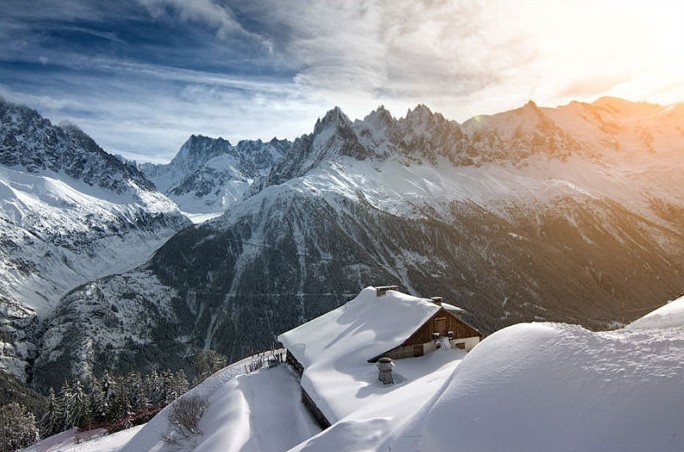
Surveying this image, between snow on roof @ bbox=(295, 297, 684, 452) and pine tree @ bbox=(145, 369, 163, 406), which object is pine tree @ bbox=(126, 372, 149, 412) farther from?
snow on roof @ bbox=(295, 297, 684, 452)

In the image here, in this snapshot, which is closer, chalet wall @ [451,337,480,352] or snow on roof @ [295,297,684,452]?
snow on roof @ [295,297,684,452]

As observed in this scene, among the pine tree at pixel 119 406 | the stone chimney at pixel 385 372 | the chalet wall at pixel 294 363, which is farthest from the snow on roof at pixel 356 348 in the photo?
the pine tree at pixel 119 406

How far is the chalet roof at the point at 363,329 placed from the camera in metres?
36.9

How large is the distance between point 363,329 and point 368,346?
3.92 metres

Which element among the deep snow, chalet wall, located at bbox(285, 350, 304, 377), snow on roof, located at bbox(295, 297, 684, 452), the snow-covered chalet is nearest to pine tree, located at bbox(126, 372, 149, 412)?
chalet wall, located at bbox(285, 350, 304, 377)

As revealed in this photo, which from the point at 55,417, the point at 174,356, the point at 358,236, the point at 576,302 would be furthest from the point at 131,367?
the point at 576,302

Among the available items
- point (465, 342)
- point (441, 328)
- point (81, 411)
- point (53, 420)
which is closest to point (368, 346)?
point (441, 328)

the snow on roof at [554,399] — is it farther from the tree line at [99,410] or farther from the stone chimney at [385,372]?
the tree line at [99,410]

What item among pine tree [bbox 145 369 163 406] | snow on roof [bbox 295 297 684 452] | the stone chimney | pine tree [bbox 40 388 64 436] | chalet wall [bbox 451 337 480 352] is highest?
snow on roof [bbox 295 297 684 452]

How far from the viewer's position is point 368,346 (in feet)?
121

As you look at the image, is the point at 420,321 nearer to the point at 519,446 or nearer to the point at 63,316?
the point at 519,446

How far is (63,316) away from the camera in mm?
164000

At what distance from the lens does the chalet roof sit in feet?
121

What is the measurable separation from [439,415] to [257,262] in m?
178
